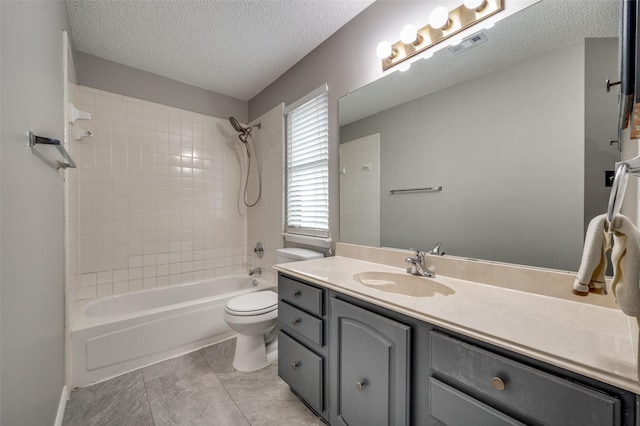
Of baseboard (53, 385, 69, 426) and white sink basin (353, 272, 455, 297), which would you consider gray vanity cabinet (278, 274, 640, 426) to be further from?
baseboard (53, 385, 69, 426)

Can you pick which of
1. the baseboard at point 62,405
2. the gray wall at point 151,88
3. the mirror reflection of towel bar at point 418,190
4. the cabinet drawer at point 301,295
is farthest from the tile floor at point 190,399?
the gray wall at point 151,88

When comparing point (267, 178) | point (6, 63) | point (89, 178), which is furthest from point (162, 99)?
point (6, 63)

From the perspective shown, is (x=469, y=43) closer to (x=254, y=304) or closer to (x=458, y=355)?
(x=458, y=355)

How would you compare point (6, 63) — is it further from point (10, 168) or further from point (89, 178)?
point (89, 178)

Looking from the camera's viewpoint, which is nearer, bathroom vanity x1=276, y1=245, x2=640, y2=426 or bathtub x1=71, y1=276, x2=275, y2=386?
bathroom vanity x1=276, y1=245, x2=640, y2=426

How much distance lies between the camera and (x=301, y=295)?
141cm

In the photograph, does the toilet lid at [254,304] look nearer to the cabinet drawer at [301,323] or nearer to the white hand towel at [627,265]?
the cabinet drawer at [301,323]

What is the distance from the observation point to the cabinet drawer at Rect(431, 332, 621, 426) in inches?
22.6

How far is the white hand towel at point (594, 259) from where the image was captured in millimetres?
548

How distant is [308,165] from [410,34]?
114 centimetres

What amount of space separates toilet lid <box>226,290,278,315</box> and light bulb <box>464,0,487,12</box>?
2082 mm

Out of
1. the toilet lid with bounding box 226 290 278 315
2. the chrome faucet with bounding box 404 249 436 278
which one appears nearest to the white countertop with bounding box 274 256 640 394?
the chrome faucet with bounding box 404 249 436 278

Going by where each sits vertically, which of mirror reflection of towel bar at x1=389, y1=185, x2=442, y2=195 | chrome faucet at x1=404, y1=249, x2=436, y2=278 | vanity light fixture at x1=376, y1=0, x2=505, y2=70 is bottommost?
chrome faucet at x1=404, y1=249, x2=436, y2=278

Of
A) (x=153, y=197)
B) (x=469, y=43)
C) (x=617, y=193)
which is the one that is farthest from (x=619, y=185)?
(x=153, y=197)
